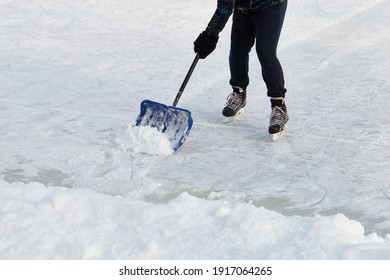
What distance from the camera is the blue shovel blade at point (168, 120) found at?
14.5ft

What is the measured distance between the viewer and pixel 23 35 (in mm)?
7496

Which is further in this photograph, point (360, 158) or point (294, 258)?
point (360, 158)

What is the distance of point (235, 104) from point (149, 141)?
2.79 feet

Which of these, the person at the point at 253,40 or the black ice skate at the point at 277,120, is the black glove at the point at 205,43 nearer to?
the person at the point at 253,40

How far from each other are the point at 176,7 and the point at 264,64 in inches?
191

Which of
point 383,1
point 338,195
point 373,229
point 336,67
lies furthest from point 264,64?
point 383,1

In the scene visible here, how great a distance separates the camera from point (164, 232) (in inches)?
117

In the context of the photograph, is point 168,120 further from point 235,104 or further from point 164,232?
point 164,232

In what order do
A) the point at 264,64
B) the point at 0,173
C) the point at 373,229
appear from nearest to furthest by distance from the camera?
the point at 373,229 < the point at 0,173 < the point at 264,64

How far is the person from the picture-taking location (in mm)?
4410

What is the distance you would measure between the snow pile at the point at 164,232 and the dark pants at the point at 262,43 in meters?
1.57

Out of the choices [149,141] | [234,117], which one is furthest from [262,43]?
→ [149,141]

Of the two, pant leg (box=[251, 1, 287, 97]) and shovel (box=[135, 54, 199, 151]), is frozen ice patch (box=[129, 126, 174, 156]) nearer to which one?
shovel (box=[135, 54, 199, 151])
